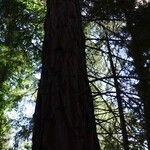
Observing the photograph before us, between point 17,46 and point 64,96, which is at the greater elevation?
point 17,46

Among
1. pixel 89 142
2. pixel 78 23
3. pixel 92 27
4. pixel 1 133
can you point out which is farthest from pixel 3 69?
pixel 89 142

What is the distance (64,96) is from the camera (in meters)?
3.53

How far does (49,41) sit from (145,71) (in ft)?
19.8

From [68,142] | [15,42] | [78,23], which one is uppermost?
[15,42]

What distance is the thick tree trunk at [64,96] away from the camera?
127 inches

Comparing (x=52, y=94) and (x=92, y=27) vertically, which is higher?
(x=92, y=27)

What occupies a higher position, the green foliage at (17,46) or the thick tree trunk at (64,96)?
the green foliage at (17,46)

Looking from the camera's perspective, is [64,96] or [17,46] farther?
[17,46]

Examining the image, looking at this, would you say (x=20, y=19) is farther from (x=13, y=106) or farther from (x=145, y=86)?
(x=13, y=106)

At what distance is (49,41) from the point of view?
163 inches

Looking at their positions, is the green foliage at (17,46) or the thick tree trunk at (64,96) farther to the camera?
the green foliage at (17,46)

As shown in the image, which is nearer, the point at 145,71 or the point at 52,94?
the point at 52,94

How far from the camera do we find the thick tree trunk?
324cm

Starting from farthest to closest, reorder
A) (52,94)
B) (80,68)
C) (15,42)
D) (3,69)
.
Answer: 1. (3,69)
2. (15,42)
3. (80,68)
4. (52,94)
